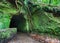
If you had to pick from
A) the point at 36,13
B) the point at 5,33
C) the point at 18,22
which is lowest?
the point at 18,22

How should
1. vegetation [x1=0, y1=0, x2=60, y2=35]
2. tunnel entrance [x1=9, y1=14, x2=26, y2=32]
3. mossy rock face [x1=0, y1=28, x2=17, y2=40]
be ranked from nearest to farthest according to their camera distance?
mossy rock face [x1=0, y1=28, x2=17, y2=40] → vegetation [x1=0, y1=0, x2=60, y2=35] → tunnel entrance [x1=9, y1=14, x2=26, y2=32]

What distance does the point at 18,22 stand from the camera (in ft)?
25.5

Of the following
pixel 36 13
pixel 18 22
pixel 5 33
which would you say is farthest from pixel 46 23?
pixel 5 33

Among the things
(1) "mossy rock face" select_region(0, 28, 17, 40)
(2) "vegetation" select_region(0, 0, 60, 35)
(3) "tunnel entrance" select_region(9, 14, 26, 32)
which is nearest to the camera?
(1) "mossy rock face" select_region(0, 28, 17, 40)

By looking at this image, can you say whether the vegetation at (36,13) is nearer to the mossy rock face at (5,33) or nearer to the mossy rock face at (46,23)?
the mossy rock face at (46,23)

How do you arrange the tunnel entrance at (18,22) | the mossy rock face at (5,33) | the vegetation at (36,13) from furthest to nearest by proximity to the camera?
the tunnel entrance at (18,22), the vegetation at (36,13), the mossy rock face at (5,33)

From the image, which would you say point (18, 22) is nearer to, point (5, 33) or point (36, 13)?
point (36, 13)

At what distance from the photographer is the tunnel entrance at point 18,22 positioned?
24.4 feet

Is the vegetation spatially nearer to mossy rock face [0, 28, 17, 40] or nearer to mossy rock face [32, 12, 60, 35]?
mossy rock face [32, 12, 60, 35]

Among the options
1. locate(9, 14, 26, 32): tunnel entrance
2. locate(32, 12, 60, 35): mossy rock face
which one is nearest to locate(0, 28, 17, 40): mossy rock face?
locate(9, 14, 26, 32): tunnel entrance

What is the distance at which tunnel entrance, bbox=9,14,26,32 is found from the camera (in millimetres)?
7426

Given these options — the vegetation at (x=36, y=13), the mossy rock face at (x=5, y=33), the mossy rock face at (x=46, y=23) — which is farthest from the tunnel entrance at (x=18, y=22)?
the mossy rock face at (x=5, y=33)

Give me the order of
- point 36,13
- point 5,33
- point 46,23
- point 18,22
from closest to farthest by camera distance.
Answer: point 5,33
point 46,23
point 36,13
point 18,22

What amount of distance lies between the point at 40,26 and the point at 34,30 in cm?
37
